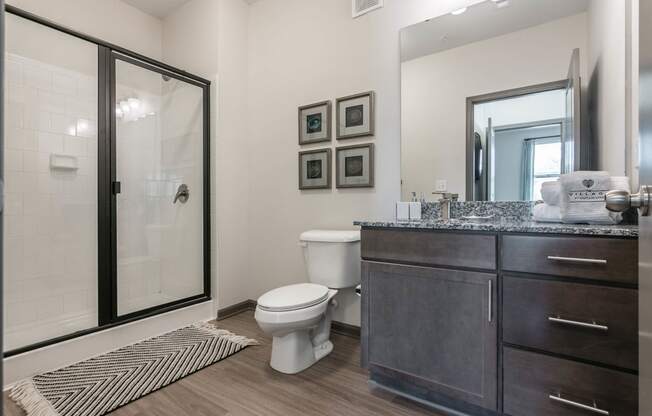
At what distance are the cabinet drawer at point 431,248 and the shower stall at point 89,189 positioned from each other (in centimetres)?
159

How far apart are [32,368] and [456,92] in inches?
110

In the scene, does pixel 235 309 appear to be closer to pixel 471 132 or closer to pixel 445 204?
pixel 445 204

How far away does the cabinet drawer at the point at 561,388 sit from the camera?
1.06 m

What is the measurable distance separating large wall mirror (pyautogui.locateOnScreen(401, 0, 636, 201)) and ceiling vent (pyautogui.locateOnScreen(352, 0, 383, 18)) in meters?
0.29

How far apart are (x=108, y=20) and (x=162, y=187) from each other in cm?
151

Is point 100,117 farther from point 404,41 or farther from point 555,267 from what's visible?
point 555,267

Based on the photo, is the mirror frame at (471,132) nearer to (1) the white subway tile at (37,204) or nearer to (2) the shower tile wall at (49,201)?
(2) the shower tile wall at (49,201)

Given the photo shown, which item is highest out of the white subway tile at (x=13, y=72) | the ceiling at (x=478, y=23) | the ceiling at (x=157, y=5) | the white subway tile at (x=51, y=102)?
the ceiling at (x=157, y=5)

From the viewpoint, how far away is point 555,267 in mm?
1170

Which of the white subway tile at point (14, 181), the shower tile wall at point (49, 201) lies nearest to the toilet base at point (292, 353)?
the shower tile wall at point (49, 201)

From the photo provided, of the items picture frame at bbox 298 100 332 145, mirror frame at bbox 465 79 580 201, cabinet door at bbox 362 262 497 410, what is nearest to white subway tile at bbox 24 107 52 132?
picture frame at bbox 298 100 332 145

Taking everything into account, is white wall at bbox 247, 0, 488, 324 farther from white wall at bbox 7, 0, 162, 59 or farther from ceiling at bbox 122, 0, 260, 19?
white wall at bbox 7, 0, 162, 59

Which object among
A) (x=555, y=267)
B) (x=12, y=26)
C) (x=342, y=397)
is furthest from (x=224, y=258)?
(x=555, y=267)

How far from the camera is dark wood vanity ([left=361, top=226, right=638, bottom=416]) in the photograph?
1.08m
